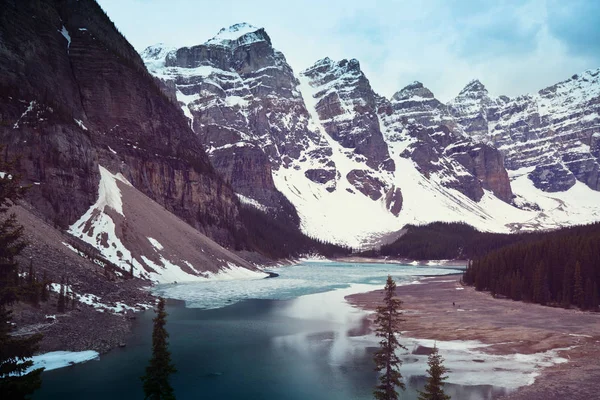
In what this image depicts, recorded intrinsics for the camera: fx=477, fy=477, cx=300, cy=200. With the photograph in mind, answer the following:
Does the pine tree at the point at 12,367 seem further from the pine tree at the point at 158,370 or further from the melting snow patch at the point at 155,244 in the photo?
the melting snow patch at the point at 155,244

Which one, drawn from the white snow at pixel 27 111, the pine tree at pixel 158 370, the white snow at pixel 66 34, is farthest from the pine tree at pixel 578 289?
the white snow at pixel 66 34

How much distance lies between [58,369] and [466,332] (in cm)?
3551

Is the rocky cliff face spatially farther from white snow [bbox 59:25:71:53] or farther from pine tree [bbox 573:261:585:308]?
pine tree [bbox 573:261:585:308]

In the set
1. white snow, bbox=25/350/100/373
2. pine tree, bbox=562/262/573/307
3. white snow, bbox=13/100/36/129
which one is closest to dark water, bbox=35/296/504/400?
white snow, bbox=25/350/100/373

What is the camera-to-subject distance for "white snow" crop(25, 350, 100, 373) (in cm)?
2932

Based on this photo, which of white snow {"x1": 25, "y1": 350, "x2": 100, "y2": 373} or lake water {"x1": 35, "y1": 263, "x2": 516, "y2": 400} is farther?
white snow {"x1": 25, "y1": 350, "x2": 100, "y2": 373}

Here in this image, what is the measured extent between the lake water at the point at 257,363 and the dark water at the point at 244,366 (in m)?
0.06

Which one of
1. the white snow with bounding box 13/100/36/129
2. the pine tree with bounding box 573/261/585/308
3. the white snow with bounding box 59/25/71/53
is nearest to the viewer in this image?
the pine tree with bounding box 573/261/585/308

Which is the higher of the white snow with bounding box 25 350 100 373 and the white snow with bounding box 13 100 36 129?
the white snow with bounding box 13 100 36 129

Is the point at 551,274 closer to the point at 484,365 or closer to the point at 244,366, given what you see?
the point at 484,365

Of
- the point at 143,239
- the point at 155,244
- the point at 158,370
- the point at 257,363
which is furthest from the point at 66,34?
the point at 158,370

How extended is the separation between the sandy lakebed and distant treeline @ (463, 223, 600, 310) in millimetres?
3312

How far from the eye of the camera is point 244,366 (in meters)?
33.0

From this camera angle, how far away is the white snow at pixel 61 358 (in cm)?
2932
